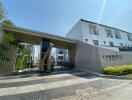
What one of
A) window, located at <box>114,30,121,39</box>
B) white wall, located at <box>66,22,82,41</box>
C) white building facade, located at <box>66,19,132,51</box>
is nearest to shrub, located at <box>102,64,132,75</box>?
white building facade, located at <box>66,19,132,51</box>

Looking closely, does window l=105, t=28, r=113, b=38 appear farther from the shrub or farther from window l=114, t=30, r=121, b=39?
the shrub

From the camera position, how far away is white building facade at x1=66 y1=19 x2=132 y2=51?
809 inches

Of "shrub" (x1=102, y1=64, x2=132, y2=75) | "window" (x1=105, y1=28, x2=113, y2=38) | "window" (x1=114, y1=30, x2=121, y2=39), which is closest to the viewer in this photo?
"shrub" (x1=102, y1=64, x2=132, y2=75)

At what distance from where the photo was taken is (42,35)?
42.0 ft

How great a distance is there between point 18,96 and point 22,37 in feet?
30.5

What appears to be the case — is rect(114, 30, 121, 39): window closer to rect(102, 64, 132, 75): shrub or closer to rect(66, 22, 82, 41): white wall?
rect(66, 22, 82, 41): white wall

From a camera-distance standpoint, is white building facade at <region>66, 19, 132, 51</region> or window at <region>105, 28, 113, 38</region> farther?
window at <region>105, 28, 113, 38</region>

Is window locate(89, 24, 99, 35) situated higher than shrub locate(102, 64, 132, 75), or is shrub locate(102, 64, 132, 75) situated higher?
window locate(89, 24, 99, 35)

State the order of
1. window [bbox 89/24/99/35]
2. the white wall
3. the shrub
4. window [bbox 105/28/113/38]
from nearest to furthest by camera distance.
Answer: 1. the shrub
2. the white wall
3. window [bbox 89/24/99/35]
4. window [bbox 105/28/113/38]

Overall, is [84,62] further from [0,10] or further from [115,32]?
[115,32]

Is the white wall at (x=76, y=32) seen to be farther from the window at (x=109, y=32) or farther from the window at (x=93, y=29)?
the window at (x=109, y=32)

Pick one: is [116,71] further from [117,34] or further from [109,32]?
[117,34]

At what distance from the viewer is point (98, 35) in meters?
22.5

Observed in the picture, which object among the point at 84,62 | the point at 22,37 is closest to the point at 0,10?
the point at 22,37
